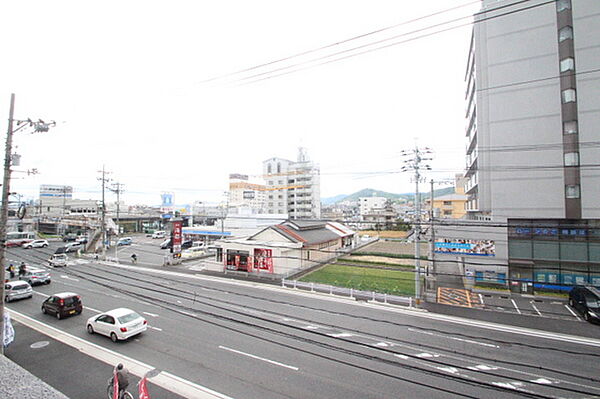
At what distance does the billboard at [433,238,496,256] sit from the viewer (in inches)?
844

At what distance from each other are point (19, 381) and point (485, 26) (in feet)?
109

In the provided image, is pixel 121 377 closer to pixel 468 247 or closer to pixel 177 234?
pixel 468 247

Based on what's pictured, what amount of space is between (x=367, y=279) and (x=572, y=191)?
1645 centimetres

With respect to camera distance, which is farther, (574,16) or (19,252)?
(19,252)

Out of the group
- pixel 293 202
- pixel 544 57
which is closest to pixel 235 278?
pixel 544 57

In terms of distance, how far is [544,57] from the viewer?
20688 mm

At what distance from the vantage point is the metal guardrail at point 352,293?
18.3 metres

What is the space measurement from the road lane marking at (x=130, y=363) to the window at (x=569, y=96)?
28151 millimetres

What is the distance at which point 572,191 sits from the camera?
19750 millimetres

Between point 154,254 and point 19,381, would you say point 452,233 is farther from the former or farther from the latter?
point 154,254

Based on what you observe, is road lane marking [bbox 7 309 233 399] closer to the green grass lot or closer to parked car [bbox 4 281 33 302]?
parked car [bbox 4 281 33 302]

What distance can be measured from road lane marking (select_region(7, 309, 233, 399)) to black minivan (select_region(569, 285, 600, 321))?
2002cm

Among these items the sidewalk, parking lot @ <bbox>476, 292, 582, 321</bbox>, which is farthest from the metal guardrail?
→ the sidewalk

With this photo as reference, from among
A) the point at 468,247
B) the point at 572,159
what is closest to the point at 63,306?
the point at 468,247
